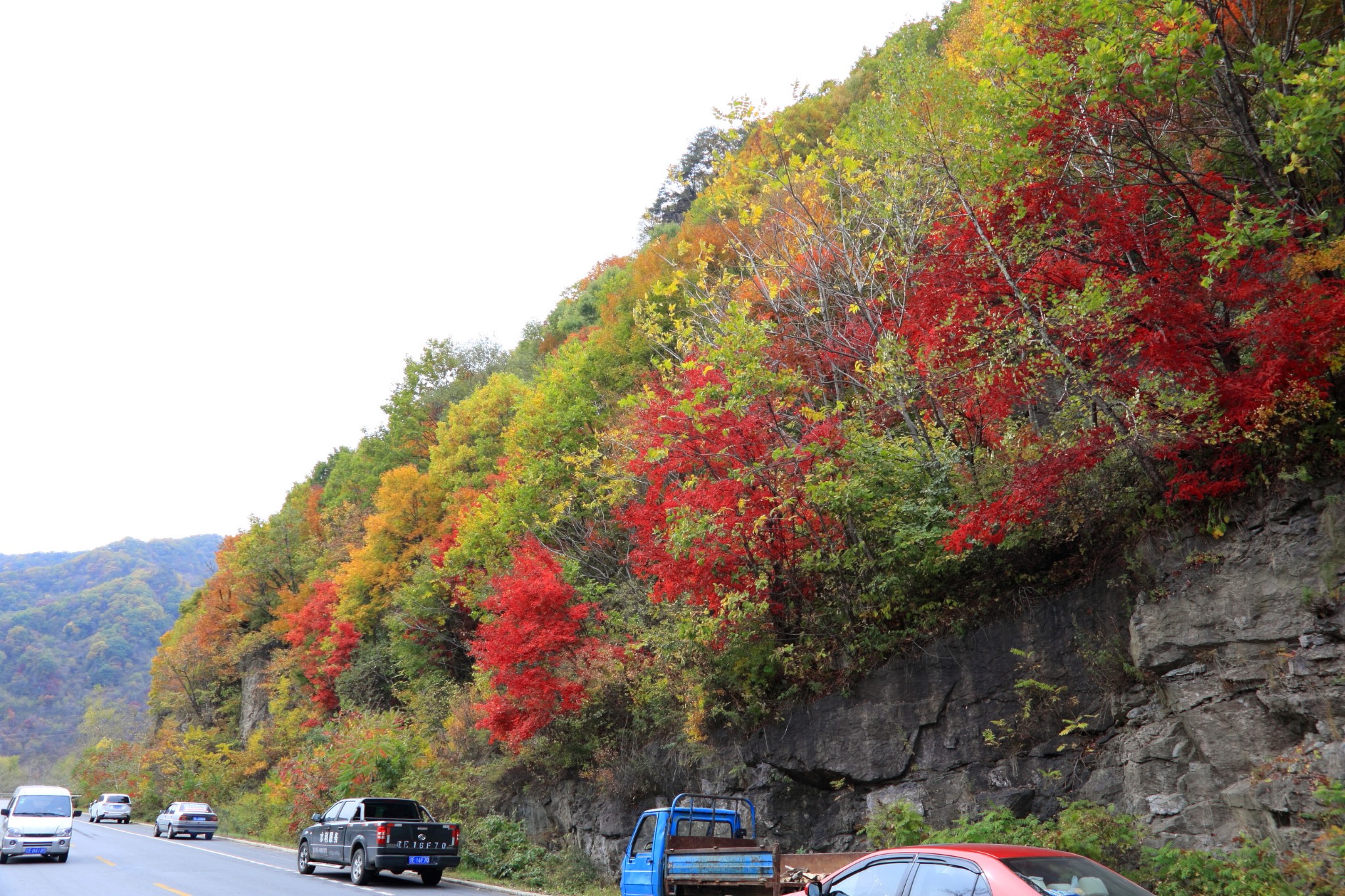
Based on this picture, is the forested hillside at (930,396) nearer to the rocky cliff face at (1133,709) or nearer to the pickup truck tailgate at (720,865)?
the rocky cliff face at (1133,709)

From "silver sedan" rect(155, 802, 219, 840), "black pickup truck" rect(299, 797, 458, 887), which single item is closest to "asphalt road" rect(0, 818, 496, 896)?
"black pickup truck" rect(299, 797, 458, 887)

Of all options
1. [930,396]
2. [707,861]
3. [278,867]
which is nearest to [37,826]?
[278,867]

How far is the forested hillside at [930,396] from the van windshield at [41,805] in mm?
6822

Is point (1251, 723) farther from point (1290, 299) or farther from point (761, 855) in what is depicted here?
point (761, 855)

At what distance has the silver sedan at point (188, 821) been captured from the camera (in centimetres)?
3250

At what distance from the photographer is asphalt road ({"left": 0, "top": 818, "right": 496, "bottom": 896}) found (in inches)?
609

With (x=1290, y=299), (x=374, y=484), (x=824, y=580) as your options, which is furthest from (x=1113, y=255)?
(x=374, y=484)

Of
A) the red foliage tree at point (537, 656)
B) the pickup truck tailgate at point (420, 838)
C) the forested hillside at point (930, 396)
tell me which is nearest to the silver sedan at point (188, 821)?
the forested hillside at point (930, 396)

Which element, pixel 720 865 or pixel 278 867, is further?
pixel 278 867

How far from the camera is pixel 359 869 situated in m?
→ 17.5

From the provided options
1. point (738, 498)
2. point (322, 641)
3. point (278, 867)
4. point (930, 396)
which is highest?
point (930, 396)

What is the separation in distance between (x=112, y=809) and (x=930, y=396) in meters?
49.3

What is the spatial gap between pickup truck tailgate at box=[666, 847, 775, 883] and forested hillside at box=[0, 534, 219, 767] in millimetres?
103184

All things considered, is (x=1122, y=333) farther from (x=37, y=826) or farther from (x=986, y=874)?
(x=37, y=826)
